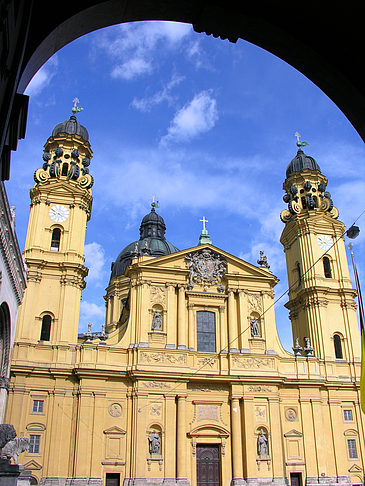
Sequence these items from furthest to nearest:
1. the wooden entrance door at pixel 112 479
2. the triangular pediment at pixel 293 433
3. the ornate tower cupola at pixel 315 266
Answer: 1. the ornate tower cupola at pixel 315 266
2. the triangular pediment at pixel 293 433
3. the wooden entrance door at pixel 112 479

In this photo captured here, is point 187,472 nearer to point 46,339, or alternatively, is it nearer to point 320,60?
point 46,339

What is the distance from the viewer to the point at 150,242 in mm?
42188

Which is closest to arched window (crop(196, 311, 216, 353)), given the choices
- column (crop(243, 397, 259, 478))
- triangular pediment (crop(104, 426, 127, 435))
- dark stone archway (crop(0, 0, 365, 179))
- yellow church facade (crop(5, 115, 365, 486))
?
yellow church facade (crop(5, 115, 365, 486))

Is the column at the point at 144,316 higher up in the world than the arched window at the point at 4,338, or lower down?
higher up

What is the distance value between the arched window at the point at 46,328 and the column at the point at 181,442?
8.04m

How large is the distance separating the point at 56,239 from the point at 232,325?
1198 centimetres

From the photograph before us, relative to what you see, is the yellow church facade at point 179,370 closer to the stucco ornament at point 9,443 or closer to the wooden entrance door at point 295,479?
the wooden entrance door at point 295,479

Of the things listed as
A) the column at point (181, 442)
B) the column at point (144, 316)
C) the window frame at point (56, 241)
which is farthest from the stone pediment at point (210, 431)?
the window frame at point (56, 241)

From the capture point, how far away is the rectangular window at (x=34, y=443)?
78.2 ft

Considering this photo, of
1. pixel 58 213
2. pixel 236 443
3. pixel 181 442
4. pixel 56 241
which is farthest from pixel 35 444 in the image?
pixel 58 213

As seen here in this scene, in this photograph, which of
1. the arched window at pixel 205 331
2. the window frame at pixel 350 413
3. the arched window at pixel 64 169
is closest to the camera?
the arched window at pixel 205 331

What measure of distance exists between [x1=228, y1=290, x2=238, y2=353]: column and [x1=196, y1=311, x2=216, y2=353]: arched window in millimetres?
1001

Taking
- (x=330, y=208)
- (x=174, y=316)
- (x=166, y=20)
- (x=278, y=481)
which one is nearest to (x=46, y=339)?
(x=174, y=316)

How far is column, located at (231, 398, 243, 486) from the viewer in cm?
2543
